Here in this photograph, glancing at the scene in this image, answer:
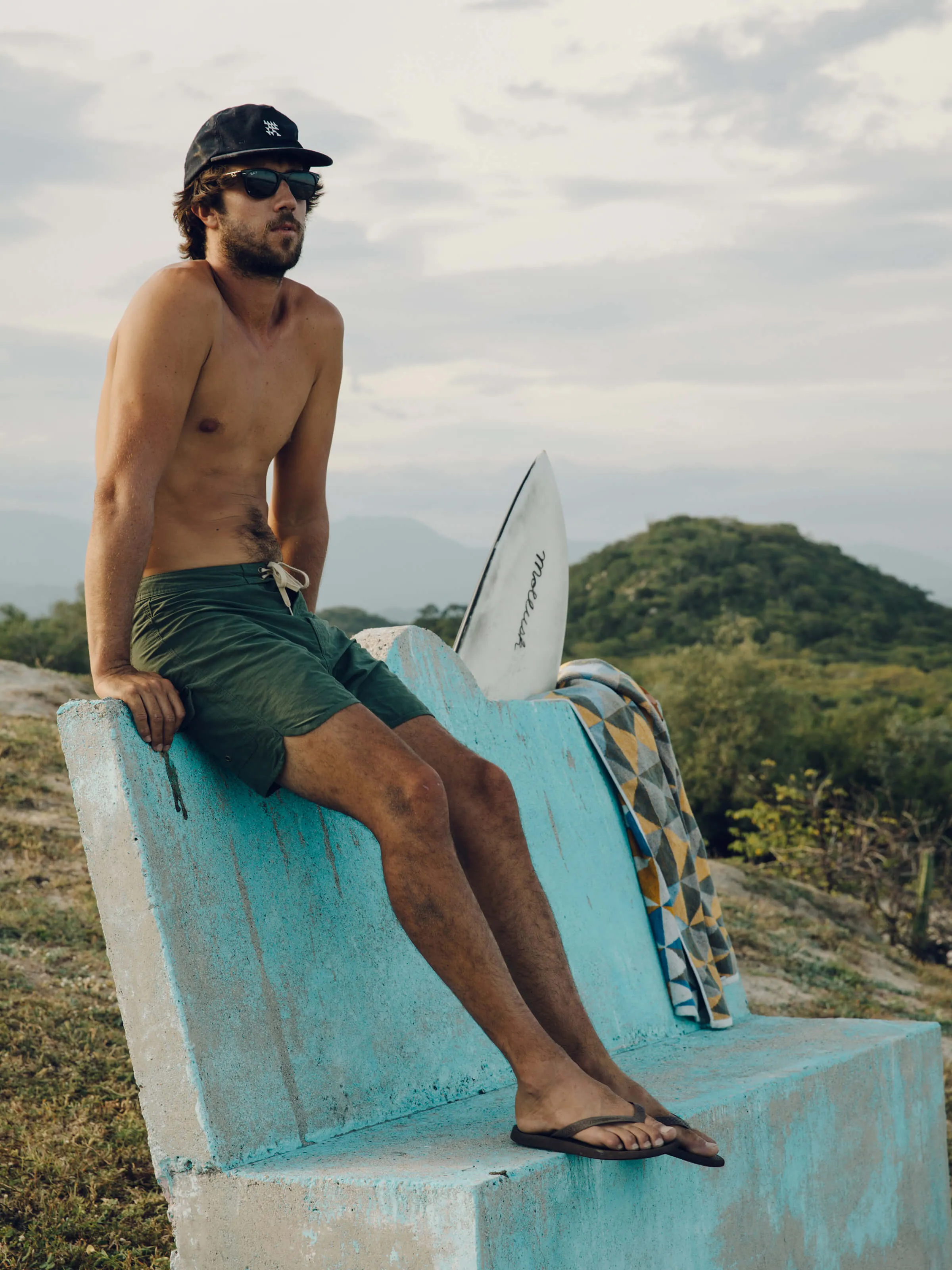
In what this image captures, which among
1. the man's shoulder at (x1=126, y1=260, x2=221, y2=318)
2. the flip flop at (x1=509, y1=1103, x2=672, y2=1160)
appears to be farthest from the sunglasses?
the flip flop at (x1=509, y1=1103, x2=672, y2=1160)

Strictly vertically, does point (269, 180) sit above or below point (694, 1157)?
above

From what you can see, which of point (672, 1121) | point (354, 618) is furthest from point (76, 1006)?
point (354, 618)

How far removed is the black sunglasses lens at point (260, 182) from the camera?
2.76 m

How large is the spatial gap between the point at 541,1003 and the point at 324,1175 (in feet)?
1.70

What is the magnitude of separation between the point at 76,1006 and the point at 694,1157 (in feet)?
8.60

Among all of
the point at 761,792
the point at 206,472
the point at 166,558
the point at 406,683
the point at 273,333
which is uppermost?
→ the point at 273,333

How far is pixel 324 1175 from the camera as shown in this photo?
2.23 metres

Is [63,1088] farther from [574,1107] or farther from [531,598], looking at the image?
[531,598]

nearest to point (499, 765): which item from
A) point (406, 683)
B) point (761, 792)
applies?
point (406, 683)

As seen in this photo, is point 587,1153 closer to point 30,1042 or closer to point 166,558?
point 166,558

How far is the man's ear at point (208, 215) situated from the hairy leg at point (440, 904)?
1162 millimetres

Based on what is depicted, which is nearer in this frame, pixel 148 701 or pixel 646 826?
pixel 148 701

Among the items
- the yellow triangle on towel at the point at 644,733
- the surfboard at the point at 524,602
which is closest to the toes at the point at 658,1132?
the yellow triangle on towel at the point at 644,733

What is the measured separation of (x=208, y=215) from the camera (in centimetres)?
287
